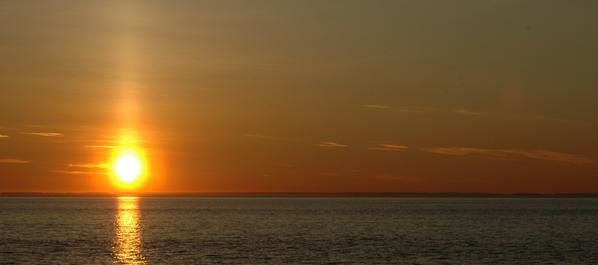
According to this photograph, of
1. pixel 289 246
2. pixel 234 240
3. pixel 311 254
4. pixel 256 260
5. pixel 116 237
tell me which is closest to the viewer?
pixel 256 260

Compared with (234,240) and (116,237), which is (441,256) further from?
(116,237)

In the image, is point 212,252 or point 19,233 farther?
point 19,233

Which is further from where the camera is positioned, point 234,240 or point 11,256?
point 234,240

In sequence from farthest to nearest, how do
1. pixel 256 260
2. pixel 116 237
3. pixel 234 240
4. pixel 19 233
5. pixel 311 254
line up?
pixel 19 233 < pixel 116 237 < pixel 234 240 < pixel 311 254 < pixel 256 260

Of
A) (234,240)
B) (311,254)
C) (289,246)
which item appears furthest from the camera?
(234,240)

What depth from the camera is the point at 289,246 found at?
110 m

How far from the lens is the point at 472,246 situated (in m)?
111

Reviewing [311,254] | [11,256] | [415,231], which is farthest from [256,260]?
[415,231]

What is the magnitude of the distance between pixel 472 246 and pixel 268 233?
1634 inches

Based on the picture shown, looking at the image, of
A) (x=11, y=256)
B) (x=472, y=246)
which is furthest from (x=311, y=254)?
(x=11, y=256)

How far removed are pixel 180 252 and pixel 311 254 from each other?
15.7m

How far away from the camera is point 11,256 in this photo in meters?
95.2

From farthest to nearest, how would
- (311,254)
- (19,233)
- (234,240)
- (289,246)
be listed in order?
1. (19,233)
2. (234,240)
3. (289,246)
4. (311,254)

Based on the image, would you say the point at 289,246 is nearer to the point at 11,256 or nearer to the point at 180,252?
the point at 180,252
